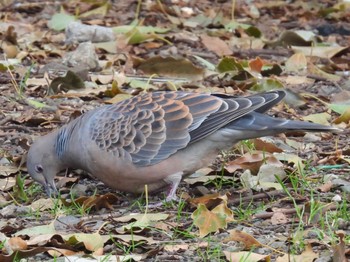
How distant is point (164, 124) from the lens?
5.84 m

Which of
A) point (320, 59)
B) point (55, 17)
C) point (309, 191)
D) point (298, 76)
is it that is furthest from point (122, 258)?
point (55, 17)

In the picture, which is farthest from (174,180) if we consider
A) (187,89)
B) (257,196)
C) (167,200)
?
(187,89)

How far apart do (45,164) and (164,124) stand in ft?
2.73

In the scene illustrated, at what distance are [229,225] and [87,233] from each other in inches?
29.2

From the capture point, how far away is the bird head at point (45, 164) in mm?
6125

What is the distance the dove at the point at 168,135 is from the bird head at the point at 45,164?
0.93 ft

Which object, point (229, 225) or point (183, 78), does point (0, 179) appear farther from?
point (183, 78)

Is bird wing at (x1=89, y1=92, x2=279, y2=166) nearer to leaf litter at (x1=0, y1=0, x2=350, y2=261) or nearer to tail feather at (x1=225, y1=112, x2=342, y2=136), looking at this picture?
tail feather at (x1=225, y1=112, x2=342, y2=136)

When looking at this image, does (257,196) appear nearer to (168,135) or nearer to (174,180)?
(174,180)

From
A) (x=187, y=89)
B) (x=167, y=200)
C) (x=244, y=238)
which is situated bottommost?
(x=187, y=89)

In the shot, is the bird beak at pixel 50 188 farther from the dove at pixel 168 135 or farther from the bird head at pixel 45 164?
the dove at pixel 168 135

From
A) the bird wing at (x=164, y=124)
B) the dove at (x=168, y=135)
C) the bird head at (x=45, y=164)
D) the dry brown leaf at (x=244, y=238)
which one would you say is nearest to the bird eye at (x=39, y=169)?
the bird head at (x=45, y=164)

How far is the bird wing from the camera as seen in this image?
5793mm

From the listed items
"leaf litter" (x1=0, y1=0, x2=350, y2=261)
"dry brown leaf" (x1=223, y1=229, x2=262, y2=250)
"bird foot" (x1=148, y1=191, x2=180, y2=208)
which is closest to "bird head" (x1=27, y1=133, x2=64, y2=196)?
"leaf litter" (x1=0, y1=0, x2=350, y2=261)
